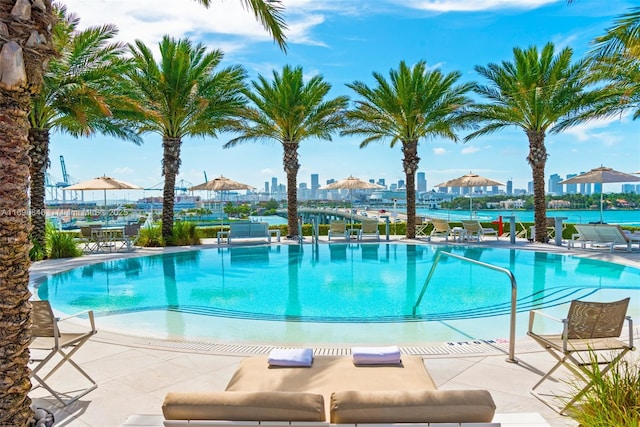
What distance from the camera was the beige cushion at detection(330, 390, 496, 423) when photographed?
246 cm

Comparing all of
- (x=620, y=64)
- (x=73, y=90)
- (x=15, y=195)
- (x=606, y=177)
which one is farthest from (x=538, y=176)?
(x=15, y=195)

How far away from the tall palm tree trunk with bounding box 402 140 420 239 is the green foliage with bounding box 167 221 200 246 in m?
9.02

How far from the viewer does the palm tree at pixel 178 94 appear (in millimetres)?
16828

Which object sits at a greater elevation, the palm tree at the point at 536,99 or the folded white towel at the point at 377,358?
the palm tree at the point at 536,99

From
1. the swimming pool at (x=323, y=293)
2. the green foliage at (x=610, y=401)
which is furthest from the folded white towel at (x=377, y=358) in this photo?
the swimming pool at (x=323, y=293)

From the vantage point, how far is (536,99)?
16844mm

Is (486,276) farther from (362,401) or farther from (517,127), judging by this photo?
(362,401)

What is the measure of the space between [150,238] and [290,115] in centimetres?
751

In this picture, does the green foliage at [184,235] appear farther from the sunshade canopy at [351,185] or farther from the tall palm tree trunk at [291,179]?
the sunshade canopy at [351,185]

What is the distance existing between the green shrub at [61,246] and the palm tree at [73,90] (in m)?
0.34

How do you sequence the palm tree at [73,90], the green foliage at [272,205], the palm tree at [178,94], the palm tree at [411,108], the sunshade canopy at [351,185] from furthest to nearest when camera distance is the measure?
1. the green foliage at [272,205]
2. the sunshade canopy at [351,185]
3. the palm tree at [411,108]
4. the palm tree at [178,94]
5. the palm tree at [73,90]

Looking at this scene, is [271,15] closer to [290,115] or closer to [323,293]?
[323,293]

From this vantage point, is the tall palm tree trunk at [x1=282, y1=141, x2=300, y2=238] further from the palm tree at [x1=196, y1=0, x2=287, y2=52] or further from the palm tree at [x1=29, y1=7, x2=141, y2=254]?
the palm tree at [x1=196, y1=0, x2=287, y2=52]

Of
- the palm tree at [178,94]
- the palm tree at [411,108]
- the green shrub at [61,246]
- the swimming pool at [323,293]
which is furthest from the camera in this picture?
the palm tree at [411,108]
